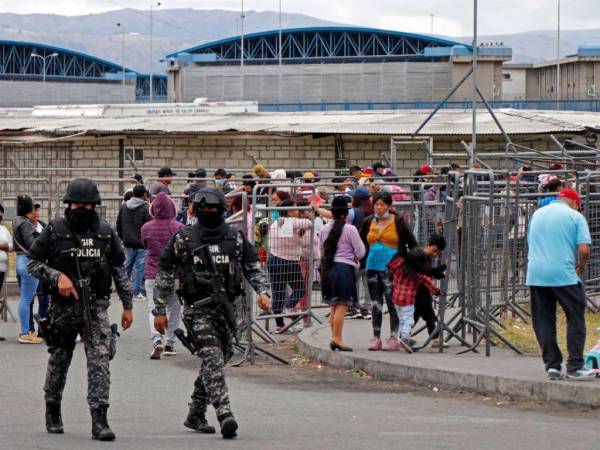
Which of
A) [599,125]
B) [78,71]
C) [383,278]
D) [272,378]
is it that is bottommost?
[272,378]

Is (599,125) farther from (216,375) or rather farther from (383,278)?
(216,375)

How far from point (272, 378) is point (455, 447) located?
14.1 feet

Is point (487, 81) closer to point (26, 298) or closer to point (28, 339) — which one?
point (26, 298)

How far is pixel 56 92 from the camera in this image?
109375mm

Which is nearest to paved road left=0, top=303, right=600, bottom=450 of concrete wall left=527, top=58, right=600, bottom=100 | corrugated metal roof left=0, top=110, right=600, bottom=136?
corrugated metal roof left=0, top=110, right=600, bottom=136

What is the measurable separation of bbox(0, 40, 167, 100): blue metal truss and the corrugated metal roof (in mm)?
68314

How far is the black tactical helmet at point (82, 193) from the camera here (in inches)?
372

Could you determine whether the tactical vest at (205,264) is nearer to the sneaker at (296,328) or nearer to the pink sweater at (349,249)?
the pink sweater at (349,249)

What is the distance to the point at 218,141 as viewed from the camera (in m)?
37.9

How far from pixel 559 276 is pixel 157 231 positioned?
553cm

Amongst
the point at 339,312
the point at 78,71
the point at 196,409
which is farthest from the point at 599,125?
the point at 78,71

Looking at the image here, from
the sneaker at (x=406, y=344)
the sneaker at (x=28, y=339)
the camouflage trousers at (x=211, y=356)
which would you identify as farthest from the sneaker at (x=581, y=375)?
the sneaker at (x=28, y=339)

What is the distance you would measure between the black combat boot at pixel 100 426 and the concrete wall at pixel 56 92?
94913mm

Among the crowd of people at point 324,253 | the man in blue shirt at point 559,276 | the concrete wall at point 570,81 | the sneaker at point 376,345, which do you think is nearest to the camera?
the man in blue shirt at point 559,276
